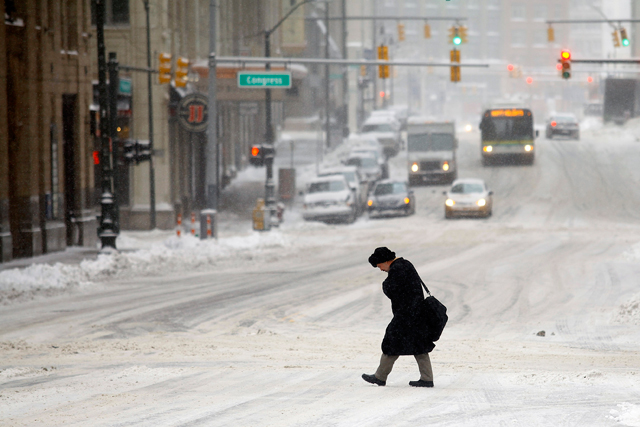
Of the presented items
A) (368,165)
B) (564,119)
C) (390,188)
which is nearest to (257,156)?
(390,188)

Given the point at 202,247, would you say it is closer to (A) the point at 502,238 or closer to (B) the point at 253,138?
(A) the point at 502,238

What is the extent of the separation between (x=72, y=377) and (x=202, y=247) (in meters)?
13.9

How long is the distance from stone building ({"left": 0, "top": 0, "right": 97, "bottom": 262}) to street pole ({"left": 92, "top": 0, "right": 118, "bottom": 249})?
231 centimetres

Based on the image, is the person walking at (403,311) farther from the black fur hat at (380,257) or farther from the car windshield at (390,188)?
the car windshield at (390,188)

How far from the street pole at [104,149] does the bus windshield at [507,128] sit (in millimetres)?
27884

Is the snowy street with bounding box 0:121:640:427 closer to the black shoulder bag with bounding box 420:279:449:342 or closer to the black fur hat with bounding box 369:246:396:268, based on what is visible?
the black shoulder bag with bounding box 420:279:449:342

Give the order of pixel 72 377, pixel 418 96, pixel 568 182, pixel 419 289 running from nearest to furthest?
pixel 419 289
pixel 72 377
pixel 568 182
pixel 418 96

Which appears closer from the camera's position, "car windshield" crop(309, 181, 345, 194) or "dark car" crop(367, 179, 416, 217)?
"car windshield" crop(309, 181, 345, 194)

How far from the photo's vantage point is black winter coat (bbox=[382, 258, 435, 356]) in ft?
27.5

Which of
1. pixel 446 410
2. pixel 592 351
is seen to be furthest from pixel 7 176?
pixel 446 410

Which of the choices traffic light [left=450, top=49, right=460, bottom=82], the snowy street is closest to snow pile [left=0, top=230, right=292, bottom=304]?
the snowy street

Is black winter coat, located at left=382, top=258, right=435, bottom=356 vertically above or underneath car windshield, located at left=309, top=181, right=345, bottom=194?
above

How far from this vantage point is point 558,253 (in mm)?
23812

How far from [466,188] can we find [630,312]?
68.3ft
